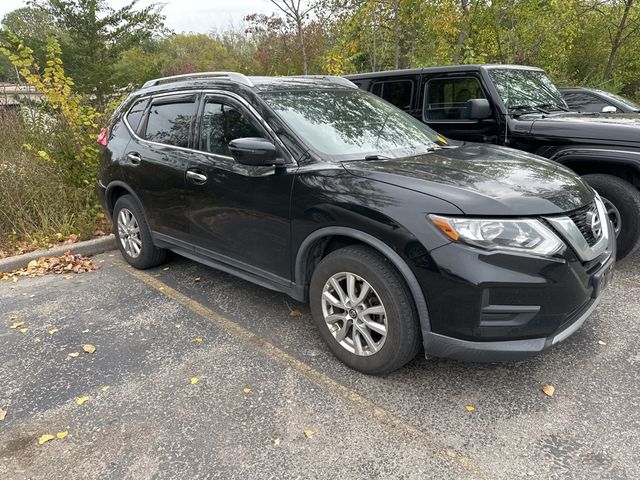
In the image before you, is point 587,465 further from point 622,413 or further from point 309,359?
point 309,359

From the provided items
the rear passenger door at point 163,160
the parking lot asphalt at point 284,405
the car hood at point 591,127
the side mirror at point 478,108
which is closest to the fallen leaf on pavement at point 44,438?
the parking lot asphalt at point 284,405

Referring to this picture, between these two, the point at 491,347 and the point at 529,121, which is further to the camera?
the point at 529,121

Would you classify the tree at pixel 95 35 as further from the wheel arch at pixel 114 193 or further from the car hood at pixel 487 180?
the car hood at pixel 487 180

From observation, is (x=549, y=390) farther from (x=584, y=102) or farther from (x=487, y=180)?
(x=584, y=102)

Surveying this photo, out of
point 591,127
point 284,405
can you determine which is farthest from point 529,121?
point 284,405

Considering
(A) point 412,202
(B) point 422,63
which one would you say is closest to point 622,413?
(A) point 412,202

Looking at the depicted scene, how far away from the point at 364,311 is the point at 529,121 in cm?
324

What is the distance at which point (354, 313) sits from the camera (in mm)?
2750

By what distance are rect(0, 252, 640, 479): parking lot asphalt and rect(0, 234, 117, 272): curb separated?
1.37 meters

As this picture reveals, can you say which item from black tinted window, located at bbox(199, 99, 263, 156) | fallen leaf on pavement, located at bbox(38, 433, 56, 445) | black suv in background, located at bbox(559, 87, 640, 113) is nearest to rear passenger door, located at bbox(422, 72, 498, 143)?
black tinted window, located at bbox(199, 99, 263, 156)

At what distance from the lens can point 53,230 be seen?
5.52m

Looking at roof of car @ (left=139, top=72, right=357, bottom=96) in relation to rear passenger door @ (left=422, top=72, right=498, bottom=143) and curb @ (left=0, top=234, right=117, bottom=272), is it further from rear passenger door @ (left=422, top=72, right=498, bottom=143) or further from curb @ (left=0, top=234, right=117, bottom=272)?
curb @ (left=0, top=234, right=117, bottom=272)

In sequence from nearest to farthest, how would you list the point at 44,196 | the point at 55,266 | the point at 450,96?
1. the point at 55,266
2. the point at 450,96
3. the point at 44,196

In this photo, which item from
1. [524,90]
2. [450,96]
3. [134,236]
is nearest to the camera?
[134,236]
